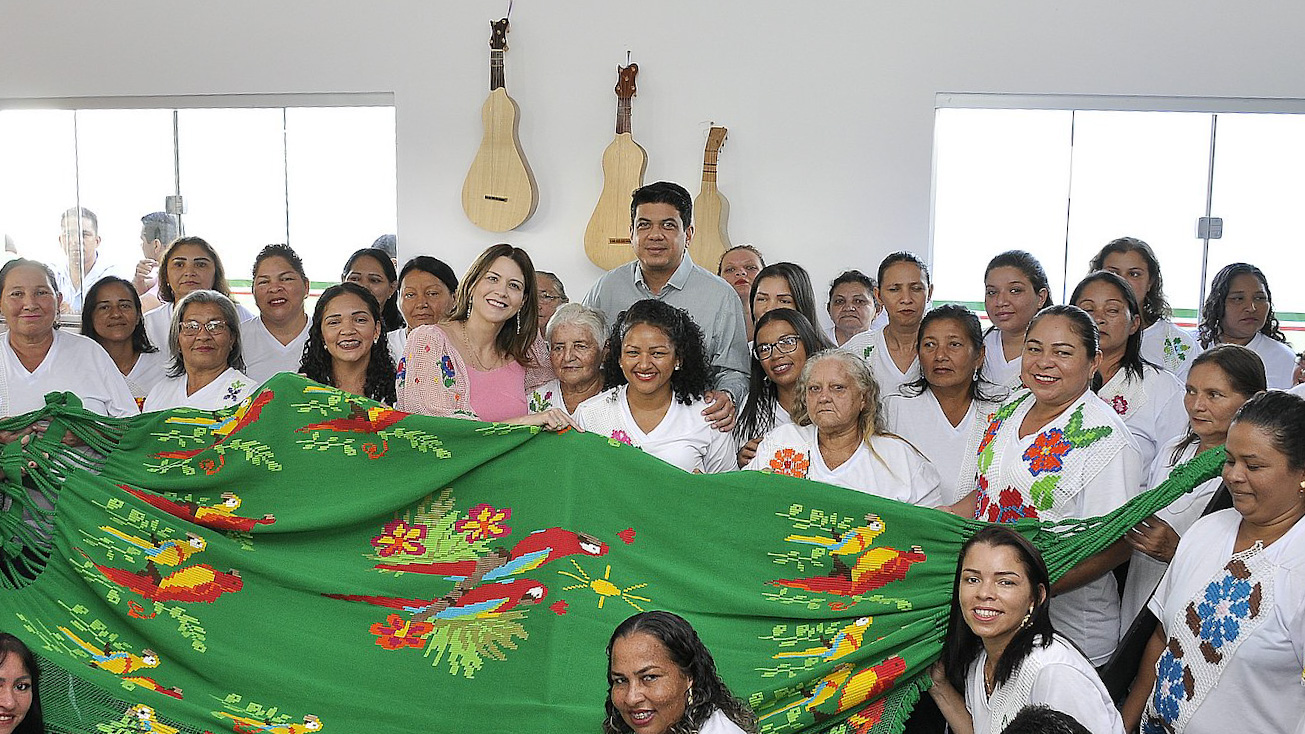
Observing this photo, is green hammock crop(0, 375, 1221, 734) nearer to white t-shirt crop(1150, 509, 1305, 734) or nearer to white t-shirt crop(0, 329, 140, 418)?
white t-shirt crop(1150, 509, 1305, 734)

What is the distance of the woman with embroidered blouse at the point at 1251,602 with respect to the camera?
2.20 meters

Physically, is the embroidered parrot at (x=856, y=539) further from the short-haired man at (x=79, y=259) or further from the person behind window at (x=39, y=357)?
the short-haired man at (x=79, y=259)

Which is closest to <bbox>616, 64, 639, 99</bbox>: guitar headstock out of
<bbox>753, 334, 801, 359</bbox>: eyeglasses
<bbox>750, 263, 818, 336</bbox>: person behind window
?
<bbox>750, 263, 818, 336</bbox>: person behind window

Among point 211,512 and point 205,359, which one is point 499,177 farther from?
point 211,512

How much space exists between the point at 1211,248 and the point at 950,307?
283 centimetres

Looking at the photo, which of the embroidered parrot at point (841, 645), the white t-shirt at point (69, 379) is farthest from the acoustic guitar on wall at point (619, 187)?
the embroidered parrot at point (841, 645)

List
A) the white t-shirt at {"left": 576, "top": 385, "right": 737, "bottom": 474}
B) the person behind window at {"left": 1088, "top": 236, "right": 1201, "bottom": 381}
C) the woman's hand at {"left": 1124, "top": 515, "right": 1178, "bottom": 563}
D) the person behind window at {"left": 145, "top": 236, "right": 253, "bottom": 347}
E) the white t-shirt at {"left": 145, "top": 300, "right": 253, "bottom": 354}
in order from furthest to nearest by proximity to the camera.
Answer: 1. the white t-shirt at {"left": 145, "top": 300, "right": 253, "bottom": 354}
2. the person behind window at {"left": 145, "top": 236, "right": 253, "bottom": 347}
3. the person behind window at {"left": 1088, "top": 236, "right": 1201, "bottom": 381}
4. the white t-shirt at {"left": 576, "top": 385, "right": 737, "bottom": 474}
5. the woman's hand at {"left": 1124, "top": 515, "right": 1178, "bottom": 563}

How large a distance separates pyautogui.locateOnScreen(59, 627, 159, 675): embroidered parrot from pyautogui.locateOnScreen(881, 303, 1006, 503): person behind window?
2038 millimetres

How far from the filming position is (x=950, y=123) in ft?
18.4

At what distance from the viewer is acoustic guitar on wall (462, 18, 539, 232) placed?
5.64 metres

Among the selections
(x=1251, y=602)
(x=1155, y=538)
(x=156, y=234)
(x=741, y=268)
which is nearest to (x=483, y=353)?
(x=741, y=268)

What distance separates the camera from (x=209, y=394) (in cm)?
354

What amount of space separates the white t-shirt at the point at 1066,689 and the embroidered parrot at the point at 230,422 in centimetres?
193

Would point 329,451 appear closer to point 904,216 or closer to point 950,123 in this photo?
point 904,216
